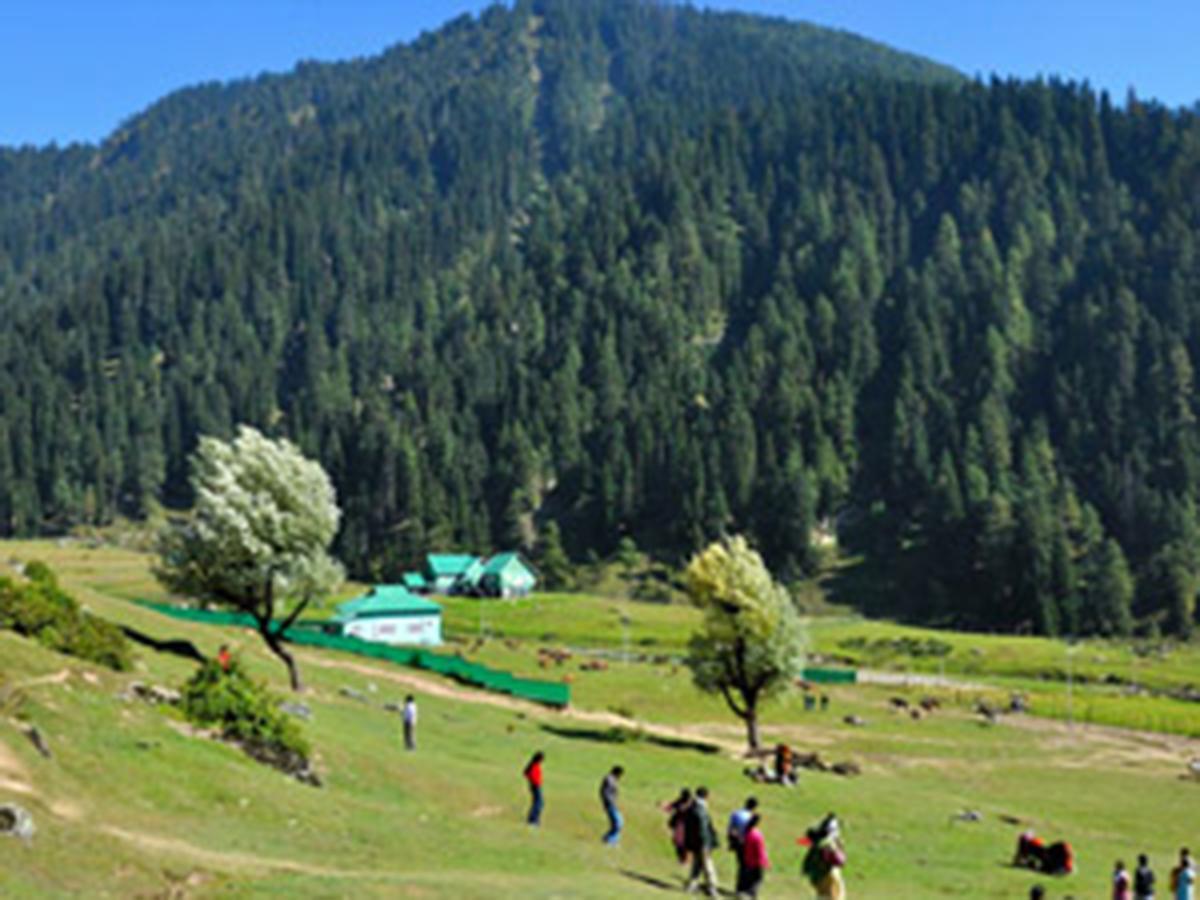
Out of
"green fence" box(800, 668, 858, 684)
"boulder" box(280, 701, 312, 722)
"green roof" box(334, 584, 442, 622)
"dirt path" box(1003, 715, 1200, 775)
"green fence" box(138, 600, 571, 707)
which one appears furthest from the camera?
"green roof" box(334, 584, 442, 622)

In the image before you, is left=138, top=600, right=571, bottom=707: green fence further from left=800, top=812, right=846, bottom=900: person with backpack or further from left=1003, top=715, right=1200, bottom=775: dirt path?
left=800, top=812, right=846, bottom=900: person with backpack

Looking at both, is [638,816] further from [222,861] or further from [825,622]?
[825,622]

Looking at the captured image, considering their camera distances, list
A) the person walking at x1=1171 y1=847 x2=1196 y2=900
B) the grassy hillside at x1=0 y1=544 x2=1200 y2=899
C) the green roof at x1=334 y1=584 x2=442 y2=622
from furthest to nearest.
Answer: the green roof at x1=334 y1=584 x2=442 y2=622 → the person walking at x1=1171 y1=847 x2=1196 y2=900 → the grassy hillside at x1=0 y1=544 x2=1200 y2=899

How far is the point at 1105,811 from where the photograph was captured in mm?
55281

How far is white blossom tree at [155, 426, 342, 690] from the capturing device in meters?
50.3

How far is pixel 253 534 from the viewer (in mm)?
50500

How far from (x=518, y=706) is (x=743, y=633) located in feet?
55.0

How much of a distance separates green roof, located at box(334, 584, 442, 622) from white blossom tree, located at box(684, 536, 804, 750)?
5607 centimetres

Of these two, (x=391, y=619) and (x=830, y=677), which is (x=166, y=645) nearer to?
(x=391, y=619)

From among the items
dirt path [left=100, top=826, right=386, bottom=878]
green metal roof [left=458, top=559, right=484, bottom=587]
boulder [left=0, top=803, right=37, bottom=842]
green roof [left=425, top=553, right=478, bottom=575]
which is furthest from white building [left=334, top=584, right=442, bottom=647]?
boulder [left=0, top=803, right=37, bottom=842]

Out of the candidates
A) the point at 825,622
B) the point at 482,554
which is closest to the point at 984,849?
the point at 825,622

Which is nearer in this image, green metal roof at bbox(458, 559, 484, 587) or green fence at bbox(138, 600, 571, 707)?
green fence at bbox(138, 600, 571, 707)

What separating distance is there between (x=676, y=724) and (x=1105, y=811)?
94.3 feet

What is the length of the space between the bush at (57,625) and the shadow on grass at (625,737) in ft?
83.6
